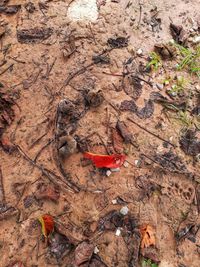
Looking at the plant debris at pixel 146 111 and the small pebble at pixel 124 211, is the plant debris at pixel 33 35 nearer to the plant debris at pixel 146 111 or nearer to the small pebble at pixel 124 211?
the plant debris at pixel 146 111

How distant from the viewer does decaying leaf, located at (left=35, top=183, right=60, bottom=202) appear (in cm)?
296

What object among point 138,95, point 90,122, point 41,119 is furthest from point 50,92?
point 138,95

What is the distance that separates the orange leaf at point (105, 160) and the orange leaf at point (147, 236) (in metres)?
0.63

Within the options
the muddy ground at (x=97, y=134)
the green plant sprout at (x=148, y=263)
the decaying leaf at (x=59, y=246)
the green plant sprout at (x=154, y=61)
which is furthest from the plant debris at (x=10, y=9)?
the green plant sprout at (x=148, y=263)

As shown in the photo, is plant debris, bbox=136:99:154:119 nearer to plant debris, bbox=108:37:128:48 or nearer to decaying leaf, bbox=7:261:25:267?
plant debris, bbox=108:37:128:48

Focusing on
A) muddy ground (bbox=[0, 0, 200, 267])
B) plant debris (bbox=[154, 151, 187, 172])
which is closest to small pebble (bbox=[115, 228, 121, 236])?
muddy ground (bbox=[0, 0, 200, 267])

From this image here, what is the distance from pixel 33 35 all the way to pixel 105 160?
71.9 inches

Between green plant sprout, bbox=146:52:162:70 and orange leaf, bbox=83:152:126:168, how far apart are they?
1240 mm

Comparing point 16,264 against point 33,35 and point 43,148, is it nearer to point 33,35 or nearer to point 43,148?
point 43,148

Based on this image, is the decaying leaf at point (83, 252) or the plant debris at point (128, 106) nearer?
the decaying leaf at point (83, 252)

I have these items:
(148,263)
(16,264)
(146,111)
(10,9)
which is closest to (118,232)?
(148,263)

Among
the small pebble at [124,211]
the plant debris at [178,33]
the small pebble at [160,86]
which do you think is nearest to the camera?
the small pebble at [124,211]

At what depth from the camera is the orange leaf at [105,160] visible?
3.13 metres

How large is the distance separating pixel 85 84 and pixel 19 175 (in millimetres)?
1211
